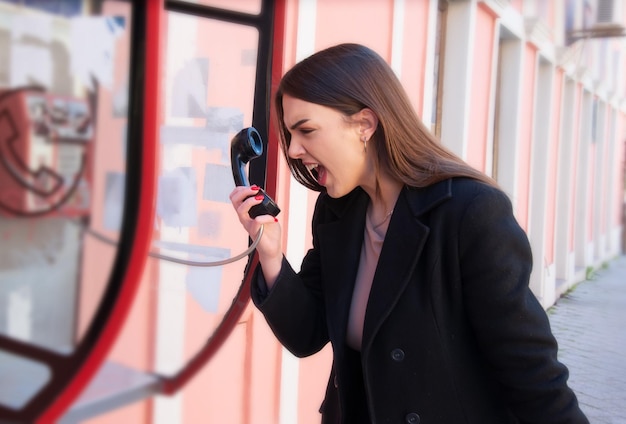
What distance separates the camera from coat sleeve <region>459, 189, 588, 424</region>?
1335 millimetres

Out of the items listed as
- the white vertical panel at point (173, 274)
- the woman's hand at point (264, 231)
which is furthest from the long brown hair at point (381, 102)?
the white vertical panel at point (173, 274)

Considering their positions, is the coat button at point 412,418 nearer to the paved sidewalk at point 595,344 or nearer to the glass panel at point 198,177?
the glass panel at point 198,177

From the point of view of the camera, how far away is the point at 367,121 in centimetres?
151

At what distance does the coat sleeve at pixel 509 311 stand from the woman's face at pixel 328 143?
290 mm

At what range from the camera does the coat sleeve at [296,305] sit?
160cm

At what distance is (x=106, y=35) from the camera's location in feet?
4.75

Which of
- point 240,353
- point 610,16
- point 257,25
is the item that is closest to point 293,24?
point 257,25

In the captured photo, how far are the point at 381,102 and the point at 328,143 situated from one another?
0.48ft

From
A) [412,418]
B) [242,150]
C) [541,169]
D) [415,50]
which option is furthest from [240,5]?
[541,169]

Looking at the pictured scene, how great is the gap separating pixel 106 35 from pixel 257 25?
0.81 m

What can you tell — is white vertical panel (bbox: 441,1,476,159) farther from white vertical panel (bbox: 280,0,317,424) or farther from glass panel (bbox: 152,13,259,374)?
glass panel (bbox: 152,13,259,374)

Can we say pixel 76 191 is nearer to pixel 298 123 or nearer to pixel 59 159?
pixel 59 159

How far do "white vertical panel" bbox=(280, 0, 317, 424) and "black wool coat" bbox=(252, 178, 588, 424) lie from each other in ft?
4.77

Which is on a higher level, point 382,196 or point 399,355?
point 382,196
